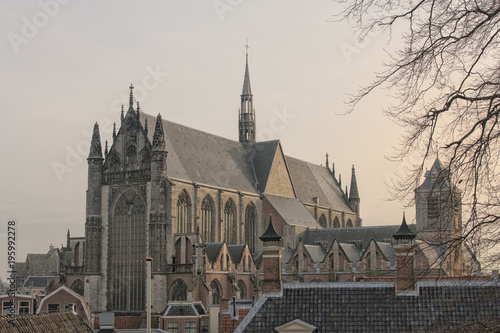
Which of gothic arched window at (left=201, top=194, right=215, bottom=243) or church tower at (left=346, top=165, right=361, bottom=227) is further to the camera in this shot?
church tower at (left=346, top=165, right=361, bottom=227)

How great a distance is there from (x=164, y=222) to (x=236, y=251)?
330 inches

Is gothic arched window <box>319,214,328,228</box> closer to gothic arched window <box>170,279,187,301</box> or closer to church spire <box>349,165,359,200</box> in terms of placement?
church spire <box>349,165,359,200</box>

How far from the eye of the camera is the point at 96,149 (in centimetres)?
5869

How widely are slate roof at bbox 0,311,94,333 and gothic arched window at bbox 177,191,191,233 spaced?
2650 centimetres

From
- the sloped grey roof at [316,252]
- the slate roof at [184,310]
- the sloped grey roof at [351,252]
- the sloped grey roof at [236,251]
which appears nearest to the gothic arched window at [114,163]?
the sloped grey roof at [236,251]

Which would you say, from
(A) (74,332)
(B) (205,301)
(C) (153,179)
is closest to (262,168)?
(C) (153,179)

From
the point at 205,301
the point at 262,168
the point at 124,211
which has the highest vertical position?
the point at 262,168

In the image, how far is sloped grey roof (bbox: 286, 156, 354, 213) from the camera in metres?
80.5

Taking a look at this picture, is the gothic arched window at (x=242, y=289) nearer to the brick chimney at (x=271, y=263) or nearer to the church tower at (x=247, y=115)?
the church tower at (x=247, y=115)

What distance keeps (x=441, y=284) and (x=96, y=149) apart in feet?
133

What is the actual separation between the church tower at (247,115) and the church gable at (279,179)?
4529 mm

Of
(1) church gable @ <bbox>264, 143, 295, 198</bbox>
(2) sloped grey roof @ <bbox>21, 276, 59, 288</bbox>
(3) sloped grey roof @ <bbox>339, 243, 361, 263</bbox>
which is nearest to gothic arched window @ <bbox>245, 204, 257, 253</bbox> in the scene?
(1) church gable @ <bbox>264, 143, 295, 198</bbox>

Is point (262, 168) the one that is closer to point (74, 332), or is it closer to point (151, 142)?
point (151, 142)

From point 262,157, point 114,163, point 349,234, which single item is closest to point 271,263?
point 114,163
